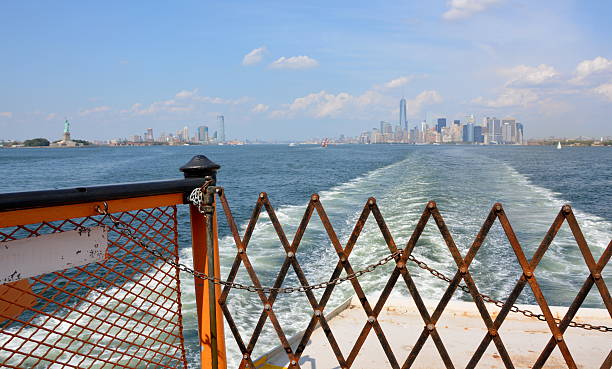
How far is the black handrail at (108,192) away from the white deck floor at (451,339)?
2.23 m

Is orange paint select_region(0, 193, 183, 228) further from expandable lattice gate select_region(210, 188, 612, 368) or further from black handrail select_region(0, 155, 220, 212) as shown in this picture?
expandable lattice gate select_region(210, 188, 612, 368)

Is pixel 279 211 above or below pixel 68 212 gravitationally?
below

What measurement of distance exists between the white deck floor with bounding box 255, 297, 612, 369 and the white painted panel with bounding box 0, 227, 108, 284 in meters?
2.51

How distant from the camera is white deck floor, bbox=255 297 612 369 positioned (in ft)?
16.6

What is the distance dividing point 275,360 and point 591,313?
425 centimetres

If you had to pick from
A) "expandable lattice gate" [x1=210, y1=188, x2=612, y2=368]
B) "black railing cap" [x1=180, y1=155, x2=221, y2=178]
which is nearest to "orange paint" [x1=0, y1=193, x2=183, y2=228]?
"black railing cap" [x1=180, y1=155, x2=221, y2=178]

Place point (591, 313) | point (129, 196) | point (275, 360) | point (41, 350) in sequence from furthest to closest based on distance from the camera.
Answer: point (41, 350), point (591, 313), point (275, 360), point (129, 196)

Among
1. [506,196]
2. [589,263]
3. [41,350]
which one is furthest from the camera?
[506,196]

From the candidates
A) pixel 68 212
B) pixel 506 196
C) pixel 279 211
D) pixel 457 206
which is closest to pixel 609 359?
pixel 68 212

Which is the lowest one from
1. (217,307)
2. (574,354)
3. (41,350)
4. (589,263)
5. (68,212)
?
(41,350)

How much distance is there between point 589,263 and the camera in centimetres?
365

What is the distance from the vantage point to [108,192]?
3.09m

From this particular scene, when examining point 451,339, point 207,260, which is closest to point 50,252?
point 207,260

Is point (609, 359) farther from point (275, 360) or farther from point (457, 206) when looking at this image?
point (457, 206)
